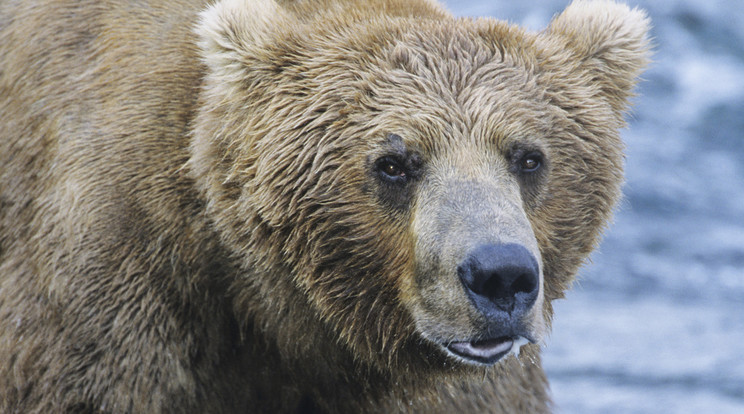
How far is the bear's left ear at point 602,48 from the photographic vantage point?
17.6ft

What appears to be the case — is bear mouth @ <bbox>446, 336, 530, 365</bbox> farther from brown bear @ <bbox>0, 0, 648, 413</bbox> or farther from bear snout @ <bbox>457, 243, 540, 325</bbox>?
bear snout @ <bbox>457, 243, 540, 325</bbox>

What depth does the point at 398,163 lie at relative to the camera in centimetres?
488

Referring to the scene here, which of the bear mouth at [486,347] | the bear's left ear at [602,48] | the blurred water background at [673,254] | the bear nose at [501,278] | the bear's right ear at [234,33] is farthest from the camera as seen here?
the blurred water background at [673,254]

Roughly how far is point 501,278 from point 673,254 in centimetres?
906

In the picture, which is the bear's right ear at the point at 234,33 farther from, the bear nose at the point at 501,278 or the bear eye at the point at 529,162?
the bear nose at the point at 501,278

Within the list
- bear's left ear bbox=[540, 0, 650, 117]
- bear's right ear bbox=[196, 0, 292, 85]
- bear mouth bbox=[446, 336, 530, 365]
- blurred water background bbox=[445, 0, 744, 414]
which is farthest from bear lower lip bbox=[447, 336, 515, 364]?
blurred water background bbox=[445, 0, 744, 414]

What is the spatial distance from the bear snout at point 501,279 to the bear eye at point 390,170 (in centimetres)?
60

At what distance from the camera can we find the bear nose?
4.38 m

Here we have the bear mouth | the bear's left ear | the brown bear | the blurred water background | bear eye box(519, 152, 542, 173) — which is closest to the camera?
the bear mouth

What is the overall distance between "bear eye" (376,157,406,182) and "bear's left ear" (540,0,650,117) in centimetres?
102

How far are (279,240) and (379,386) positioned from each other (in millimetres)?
1010

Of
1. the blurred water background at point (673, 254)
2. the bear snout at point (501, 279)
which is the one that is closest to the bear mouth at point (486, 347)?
the bear snout at point (501, 279)

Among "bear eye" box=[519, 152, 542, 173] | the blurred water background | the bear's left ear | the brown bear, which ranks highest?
the bear's left ear

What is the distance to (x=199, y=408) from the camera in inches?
215
